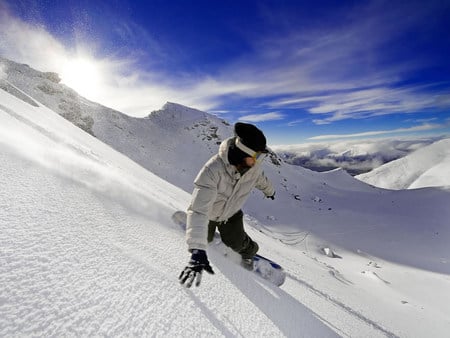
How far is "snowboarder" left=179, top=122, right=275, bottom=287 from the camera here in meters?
1.82

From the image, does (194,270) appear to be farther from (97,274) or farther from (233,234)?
(233,234)

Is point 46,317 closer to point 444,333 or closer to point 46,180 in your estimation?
point 46,180

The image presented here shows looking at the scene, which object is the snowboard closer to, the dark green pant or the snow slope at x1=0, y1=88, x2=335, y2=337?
the dark green pant

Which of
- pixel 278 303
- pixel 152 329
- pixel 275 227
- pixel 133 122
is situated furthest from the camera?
pixel 133 122

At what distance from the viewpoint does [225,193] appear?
7.53ft

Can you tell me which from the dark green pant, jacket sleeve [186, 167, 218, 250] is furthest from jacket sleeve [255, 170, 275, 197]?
jacket sleeve [186, 167, 218, 250]

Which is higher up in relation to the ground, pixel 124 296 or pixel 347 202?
pixel 347 202

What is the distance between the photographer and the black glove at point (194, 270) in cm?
154

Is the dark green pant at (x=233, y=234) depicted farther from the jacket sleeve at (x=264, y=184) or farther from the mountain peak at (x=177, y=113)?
the mountain peak at (x=177, y=113)

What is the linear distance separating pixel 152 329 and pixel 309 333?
121cm

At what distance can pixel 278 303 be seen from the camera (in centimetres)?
191

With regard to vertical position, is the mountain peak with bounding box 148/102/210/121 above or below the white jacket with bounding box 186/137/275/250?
above

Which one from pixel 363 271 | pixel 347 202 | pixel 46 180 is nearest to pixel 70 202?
pixel 46 180

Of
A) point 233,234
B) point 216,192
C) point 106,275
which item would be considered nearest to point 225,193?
point 216,192
